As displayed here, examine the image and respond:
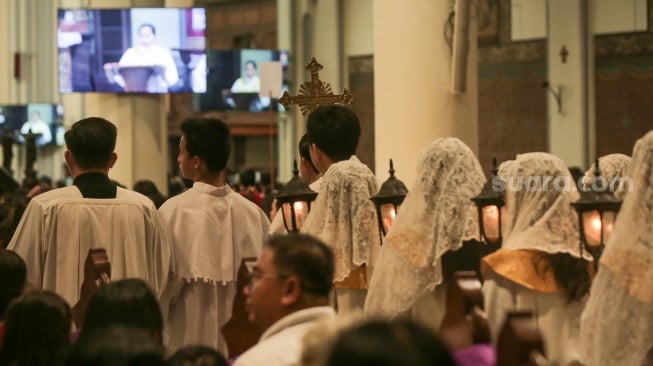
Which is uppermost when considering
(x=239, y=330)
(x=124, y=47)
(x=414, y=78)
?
(x=124, y=47)

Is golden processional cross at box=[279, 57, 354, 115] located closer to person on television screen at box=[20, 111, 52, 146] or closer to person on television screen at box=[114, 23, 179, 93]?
person on television screen at box=[114, 23, 179, 93]

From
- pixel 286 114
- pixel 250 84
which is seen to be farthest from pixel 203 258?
pixel 286 114

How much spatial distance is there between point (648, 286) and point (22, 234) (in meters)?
2.93

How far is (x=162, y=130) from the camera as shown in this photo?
18.7m

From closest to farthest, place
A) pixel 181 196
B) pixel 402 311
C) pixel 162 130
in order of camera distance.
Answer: pixel 402 311
pixel 181 196
pixel 162 130

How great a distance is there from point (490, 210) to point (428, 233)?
344 mm

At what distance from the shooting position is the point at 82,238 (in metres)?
6.98

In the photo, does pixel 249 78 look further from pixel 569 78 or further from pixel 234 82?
pixel 569 78

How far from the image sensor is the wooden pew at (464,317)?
14.1ft

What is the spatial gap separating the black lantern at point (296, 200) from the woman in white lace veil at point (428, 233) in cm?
136

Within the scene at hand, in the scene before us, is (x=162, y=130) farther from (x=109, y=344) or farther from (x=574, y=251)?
(x=109, y=344)

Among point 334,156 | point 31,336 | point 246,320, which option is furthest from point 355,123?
point 31,336

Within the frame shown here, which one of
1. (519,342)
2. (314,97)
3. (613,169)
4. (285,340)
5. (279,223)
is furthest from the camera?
(314,97)

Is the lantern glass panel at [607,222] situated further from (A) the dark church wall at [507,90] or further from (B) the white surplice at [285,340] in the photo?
(A) the dark church wall at [507,90]
